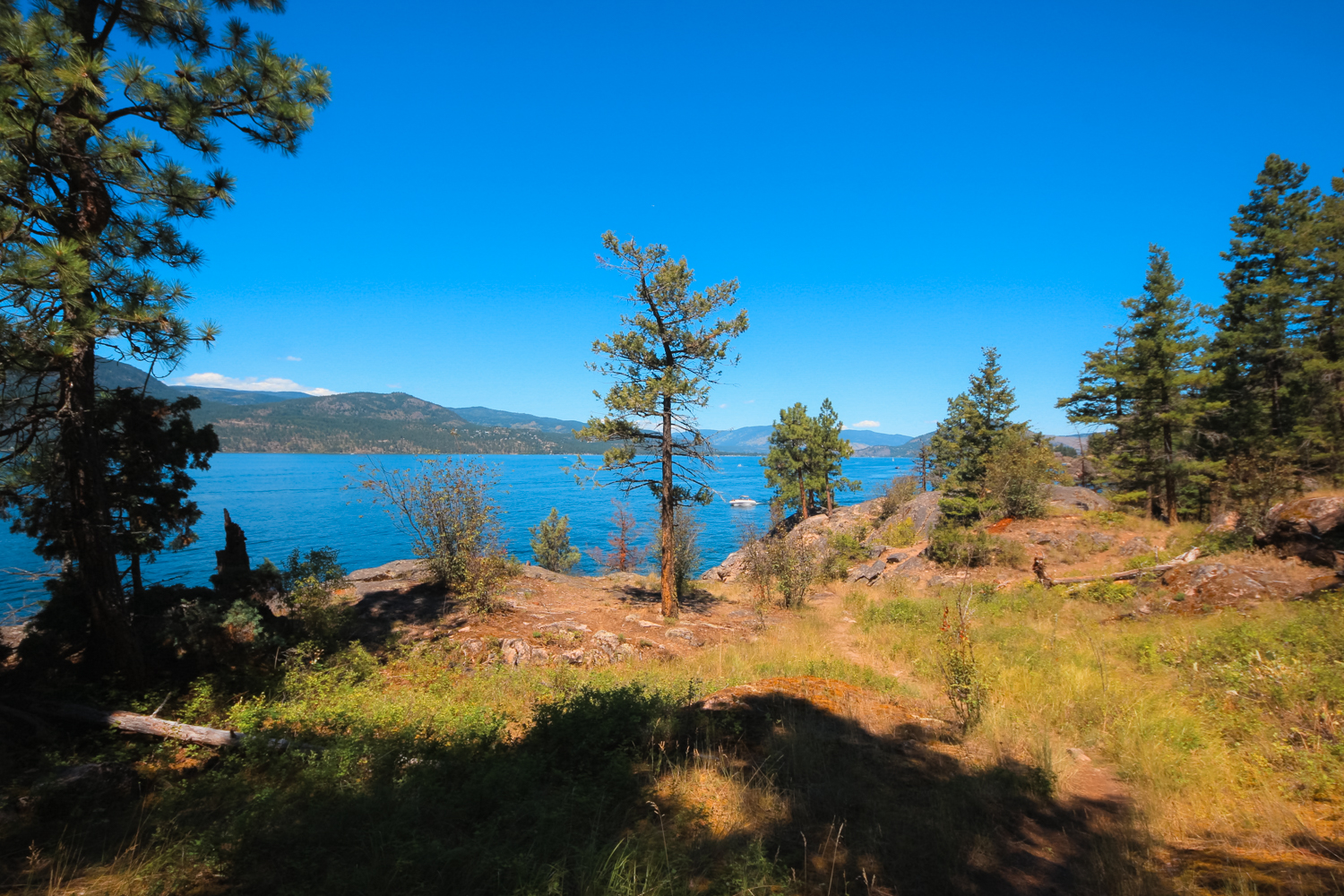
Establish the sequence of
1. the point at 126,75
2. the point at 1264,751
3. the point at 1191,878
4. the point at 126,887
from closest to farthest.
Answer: the point at 126,887, the point at 1191,878, the point at 1264,751, the point at 126,75

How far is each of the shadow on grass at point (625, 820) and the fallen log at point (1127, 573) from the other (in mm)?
12009

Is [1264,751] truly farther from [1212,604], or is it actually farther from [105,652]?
[105,652]

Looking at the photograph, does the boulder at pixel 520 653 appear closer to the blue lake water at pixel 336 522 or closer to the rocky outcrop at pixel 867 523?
the blue lake water at pixel 336 522

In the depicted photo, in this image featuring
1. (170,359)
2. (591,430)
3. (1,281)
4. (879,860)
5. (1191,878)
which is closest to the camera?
(1191,878)

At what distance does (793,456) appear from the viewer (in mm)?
47781

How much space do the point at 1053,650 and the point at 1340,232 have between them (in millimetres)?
24558

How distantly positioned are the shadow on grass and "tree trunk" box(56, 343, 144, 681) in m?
3.34

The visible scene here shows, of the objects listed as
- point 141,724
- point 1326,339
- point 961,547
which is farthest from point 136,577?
point 1326,339

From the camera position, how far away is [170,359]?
6703mm

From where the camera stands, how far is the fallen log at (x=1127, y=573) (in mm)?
13048

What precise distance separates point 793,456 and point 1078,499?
21594mm

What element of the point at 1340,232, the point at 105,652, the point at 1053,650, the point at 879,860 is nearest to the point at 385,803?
the point at 879,860

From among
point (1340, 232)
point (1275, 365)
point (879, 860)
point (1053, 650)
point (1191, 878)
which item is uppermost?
point (1340, 232)

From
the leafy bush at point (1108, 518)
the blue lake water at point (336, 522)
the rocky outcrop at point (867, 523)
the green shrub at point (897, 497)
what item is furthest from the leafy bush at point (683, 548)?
the green shrub at point (897, 497)
